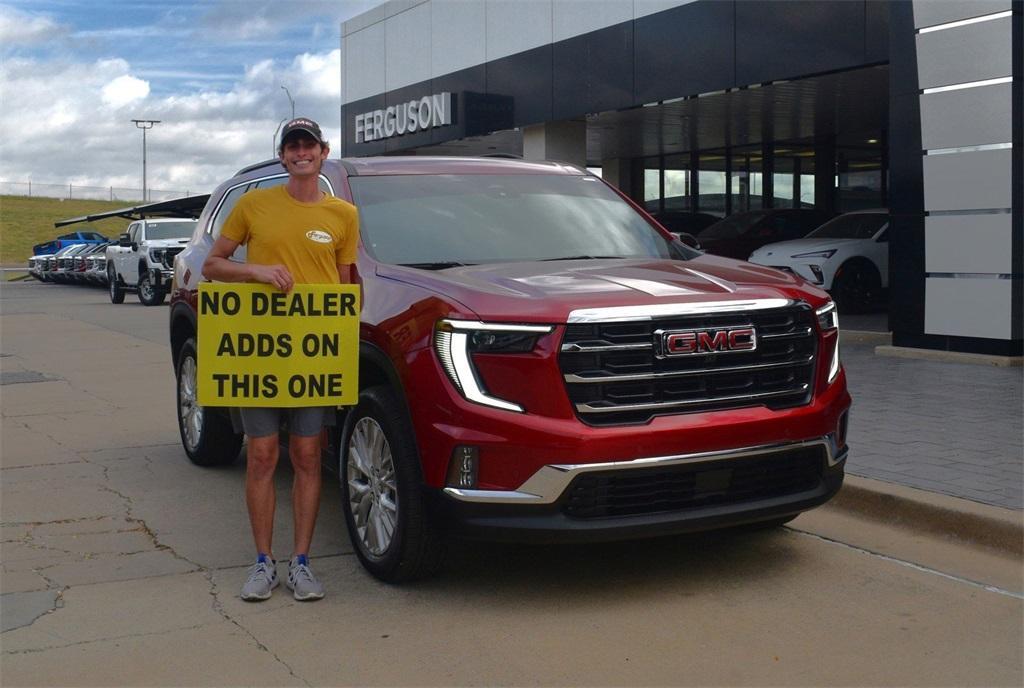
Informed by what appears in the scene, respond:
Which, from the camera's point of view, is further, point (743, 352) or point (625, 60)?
point (625, 60)

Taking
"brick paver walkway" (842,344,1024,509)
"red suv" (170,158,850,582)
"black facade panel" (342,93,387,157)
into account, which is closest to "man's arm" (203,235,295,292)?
"red suv" (170,158,850,582)

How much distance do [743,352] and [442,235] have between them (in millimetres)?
1670

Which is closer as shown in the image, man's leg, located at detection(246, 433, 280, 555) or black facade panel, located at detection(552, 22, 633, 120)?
man's leg, located at detection(246, 433, 280, 555)

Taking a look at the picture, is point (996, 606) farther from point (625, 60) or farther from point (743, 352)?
point (625, 60)

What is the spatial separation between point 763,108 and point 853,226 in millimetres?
5068

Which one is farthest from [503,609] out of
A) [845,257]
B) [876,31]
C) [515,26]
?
[515,26]

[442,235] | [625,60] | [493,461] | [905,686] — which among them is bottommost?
[905,686]

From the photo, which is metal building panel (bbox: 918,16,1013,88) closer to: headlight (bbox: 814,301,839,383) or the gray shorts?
headlight (bbox: 814,301,839,383)

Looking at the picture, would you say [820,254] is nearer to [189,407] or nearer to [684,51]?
[684,51]

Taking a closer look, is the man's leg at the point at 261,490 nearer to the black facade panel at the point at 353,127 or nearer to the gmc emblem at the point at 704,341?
the gmc emblem at the point at 704,341

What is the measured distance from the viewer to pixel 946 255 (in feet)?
41.3

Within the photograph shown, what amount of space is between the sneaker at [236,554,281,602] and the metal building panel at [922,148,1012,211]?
931cm

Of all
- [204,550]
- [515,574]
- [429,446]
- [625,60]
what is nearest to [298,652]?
[429,446]

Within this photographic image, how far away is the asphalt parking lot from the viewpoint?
423 cm
